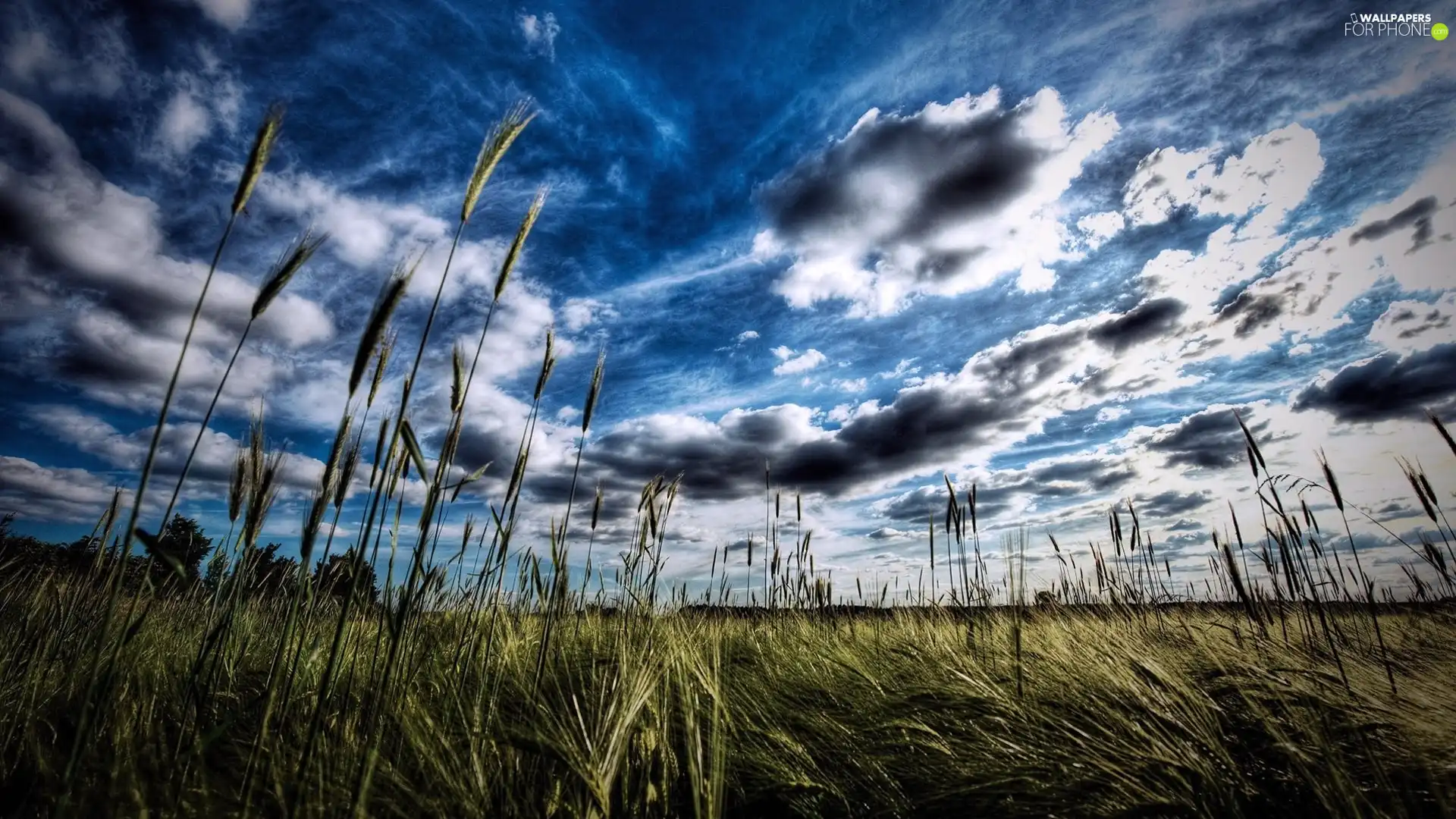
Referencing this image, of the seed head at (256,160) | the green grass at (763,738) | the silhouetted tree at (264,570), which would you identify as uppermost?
the seed head at (256,160)

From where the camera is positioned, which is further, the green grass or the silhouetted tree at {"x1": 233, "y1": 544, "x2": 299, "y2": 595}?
the silhouetted tree at {"x1": 233, "y1": 544, "x2": 299, "y2": 595}

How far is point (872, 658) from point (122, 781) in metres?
4.14

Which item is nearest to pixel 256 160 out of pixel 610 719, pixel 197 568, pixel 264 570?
pixel 610 719

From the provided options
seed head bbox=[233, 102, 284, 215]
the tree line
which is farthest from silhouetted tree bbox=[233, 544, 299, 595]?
seed head bbox=[233, 102, 284, 215]

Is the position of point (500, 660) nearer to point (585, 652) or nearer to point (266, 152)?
point (585, 652)

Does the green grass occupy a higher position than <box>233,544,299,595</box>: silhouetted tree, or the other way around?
<box>233,544,299,595</box>: silhouetted tree

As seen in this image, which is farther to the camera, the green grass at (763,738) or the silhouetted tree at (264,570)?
the silhouetted tree at (264,570)

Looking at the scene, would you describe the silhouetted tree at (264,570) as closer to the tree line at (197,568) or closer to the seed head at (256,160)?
the tree line at (197,568)

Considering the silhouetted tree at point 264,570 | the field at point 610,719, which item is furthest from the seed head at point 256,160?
the silhouetted tree at point 264,570

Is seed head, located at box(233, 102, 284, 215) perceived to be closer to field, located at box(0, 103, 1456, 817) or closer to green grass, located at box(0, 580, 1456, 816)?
field, located at box(0, 103, 1456, 817)

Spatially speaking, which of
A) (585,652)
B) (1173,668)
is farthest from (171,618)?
(1173,668)

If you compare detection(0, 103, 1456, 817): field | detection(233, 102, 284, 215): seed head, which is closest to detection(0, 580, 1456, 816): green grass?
detection(0, 103, 1456, 817): field

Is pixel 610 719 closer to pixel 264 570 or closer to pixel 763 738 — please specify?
pixel 763 738

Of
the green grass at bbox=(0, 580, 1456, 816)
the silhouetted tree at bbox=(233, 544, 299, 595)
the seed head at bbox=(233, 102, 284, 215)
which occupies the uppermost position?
the seed head at bbox=(233, 102, 284, 215)
